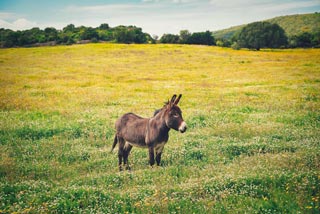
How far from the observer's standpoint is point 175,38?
110 meters

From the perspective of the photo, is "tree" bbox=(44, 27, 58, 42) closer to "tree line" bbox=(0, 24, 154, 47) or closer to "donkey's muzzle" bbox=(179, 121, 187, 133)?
"tree line" bbox=(0, 24, 154, 47)

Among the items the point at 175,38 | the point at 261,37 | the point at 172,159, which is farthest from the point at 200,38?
the point at 172,159

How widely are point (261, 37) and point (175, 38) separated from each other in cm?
3175

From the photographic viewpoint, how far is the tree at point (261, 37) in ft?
313

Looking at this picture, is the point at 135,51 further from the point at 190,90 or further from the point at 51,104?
the point at 51,104

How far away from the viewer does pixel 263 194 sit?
7.84 metres

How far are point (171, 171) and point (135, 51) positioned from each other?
69382 millimetres

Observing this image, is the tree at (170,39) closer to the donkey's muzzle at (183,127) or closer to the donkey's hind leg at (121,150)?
the donkey's hind leg at (121,150)

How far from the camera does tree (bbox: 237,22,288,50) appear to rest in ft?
313

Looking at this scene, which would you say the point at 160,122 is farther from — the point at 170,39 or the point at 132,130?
the point at 170,39

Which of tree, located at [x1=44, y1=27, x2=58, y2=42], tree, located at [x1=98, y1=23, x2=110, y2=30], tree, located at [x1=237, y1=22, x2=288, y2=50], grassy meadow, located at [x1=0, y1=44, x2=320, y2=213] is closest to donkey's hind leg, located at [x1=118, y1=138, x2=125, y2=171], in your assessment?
grassy meadow, located at [x1=0, y1=44, x2=320, y2=213]

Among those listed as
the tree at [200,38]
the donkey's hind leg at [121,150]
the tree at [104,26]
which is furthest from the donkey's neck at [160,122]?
the tree at [104,26]

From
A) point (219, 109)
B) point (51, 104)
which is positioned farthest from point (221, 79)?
point (51, 104)

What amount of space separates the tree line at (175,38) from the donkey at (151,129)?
89.4 meters
